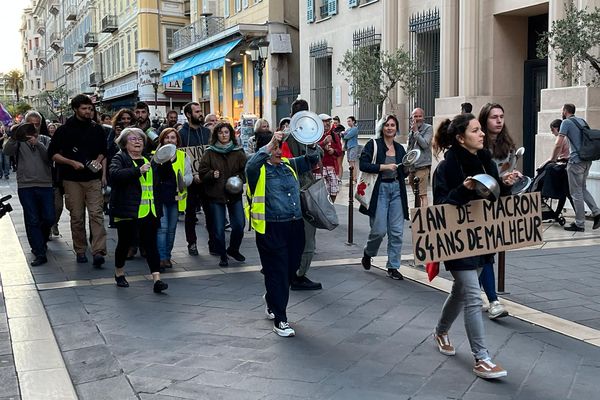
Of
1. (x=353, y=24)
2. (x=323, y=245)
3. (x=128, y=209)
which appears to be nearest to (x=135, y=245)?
(x=128, y=209)

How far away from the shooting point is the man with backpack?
10.1 meters

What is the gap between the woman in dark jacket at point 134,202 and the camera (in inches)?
268

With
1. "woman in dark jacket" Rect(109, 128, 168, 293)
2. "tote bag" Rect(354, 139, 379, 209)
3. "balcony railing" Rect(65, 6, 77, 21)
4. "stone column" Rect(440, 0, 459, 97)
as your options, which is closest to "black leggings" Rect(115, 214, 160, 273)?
"woman in dark jacket" Rect(109, 128, 168, 293)

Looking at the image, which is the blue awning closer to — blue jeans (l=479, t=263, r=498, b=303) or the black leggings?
the black leggings

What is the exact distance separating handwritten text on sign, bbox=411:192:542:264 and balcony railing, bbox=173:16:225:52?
30246 mm

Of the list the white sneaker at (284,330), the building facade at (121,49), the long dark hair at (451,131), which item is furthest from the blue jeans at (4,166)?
the long dark hair at (451,131)

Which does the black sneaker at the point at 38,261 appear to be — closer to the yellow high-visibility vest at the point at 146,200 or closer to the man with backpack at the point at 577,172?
the yellow high-visibility vest at the point at 146,200

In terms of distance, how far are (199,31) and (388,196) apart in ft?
101

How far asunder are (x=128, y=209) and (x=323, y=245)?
10.6 ft

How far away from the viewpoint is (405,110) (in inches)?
754

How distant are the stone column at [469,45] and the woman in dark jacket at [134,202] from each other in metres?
10.9

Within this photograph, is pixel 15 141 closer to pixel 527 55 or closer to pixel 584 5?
pixel 584 5

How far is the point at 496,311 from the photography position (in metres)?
5.60

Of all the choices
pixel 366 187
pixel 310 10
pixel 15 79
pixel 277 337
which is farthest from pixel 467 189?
pixel 15 79
